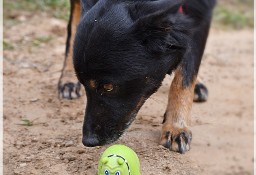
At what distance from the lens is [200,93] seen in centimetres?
548

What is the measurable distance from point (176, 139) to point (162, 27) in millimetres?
1104

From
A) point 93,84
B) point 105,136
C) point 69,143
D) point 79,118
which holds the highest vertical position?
point 93,84

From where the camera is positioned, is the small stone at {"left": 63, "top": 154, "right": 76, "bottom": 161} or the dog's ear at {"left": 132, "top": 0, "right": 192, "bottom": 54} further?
the small stone at {"left": 63, "top": 154, "right": 76, "bottom": 161}

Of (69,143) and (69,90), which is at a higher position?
(69,143)

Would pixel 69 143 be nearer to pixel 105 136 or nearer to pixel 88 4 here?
pixel 105 136

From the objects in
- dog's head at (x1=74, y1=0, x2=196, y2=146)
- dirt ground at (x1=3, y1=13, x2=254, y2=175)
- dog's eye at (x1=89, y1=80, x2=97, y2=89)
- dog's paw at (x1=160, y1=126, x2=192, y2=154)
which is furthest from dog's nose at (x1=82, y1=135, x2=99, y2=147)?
dog's paw at (x1=160, y1=126, x2=192, y2=154)

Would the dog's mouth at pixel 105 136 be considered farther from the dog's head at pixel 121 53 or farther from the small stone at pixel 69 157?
the small stone at pixel 69 157

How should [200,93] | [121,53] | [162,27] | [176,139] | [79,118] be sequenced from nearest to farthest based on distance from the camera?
[162,27] → [121,53] → [176,139] → [79,118] → [200,93]

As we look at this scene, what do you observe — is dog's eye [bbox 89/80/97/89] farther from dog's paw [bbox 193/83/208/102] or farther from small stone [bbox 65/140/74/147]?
dog's paw [bbox 193/83/208/102]

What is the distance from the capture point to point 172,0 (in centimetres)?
356

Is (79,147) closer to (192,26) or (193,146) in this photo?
(193,146)

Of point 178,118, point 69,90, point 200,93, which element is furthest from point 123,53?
point 200,93

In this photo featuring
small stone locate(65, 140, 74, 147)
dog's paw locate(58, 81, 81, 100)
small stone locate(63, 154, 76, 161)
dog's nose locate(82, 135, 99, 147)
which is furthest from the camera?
dog's paw locate(58, 81, 81, 100)

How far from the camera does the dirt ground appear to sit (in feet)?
13.2
